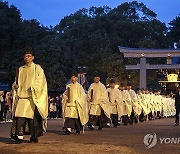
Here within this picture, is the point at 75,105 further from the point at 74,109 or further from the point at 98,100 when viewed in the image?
the point at 98,100

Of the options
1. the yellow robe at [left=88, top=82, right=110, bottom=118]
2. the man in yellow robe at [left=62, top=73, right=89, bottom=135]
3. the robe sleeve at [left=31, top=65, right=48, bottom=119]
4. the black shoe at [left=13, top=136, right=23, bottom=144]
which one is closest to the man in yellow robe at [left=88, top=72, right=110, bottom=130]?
the yellow robe at [left=88, top=82, right=110, bottom=118]

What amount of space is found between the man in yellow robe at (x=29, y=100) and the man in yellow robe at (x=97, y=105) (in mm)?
6680

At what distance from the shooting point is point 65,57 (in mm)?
37062

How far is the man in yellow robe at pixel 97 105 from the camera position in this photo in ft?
54.9

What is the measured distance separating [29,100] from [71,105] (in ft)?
14.4

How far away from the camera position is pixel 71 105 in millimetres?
14266

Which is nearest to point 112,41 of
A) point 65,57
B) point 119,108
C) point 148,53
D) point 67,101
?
point 148,53

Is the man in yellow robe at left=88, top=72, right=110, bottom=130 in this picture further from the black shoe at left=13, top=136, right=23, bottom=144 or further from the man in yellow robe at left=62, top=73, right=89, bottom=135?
the black shoe at left=13, top=136, right=23, bottom=144

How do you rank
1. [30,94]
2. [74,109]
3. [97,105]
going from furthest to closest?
[97,105] < [74,109] < [30,94]

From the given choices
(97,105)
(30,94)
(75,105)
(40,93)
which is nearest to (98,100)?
(97,105)

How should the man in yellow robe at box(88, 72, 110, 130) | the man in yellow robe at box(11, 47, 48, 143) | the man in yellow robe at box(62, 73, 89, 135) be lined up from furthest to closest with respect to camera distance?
the man in yellow robe at box(88, 72, 110, 130) < the man in yellow robe at box(62, 73, 89, 135) < the man in yellow robe at box(11, 47, 48, 143)

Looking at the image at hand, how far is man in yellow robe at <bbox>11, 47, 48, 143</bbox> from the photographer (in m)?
9.84

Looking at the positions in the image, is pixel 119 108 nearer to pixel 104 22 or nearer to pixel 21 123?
pixel 21 123

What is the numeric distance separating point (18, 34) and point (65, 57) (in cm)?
432
